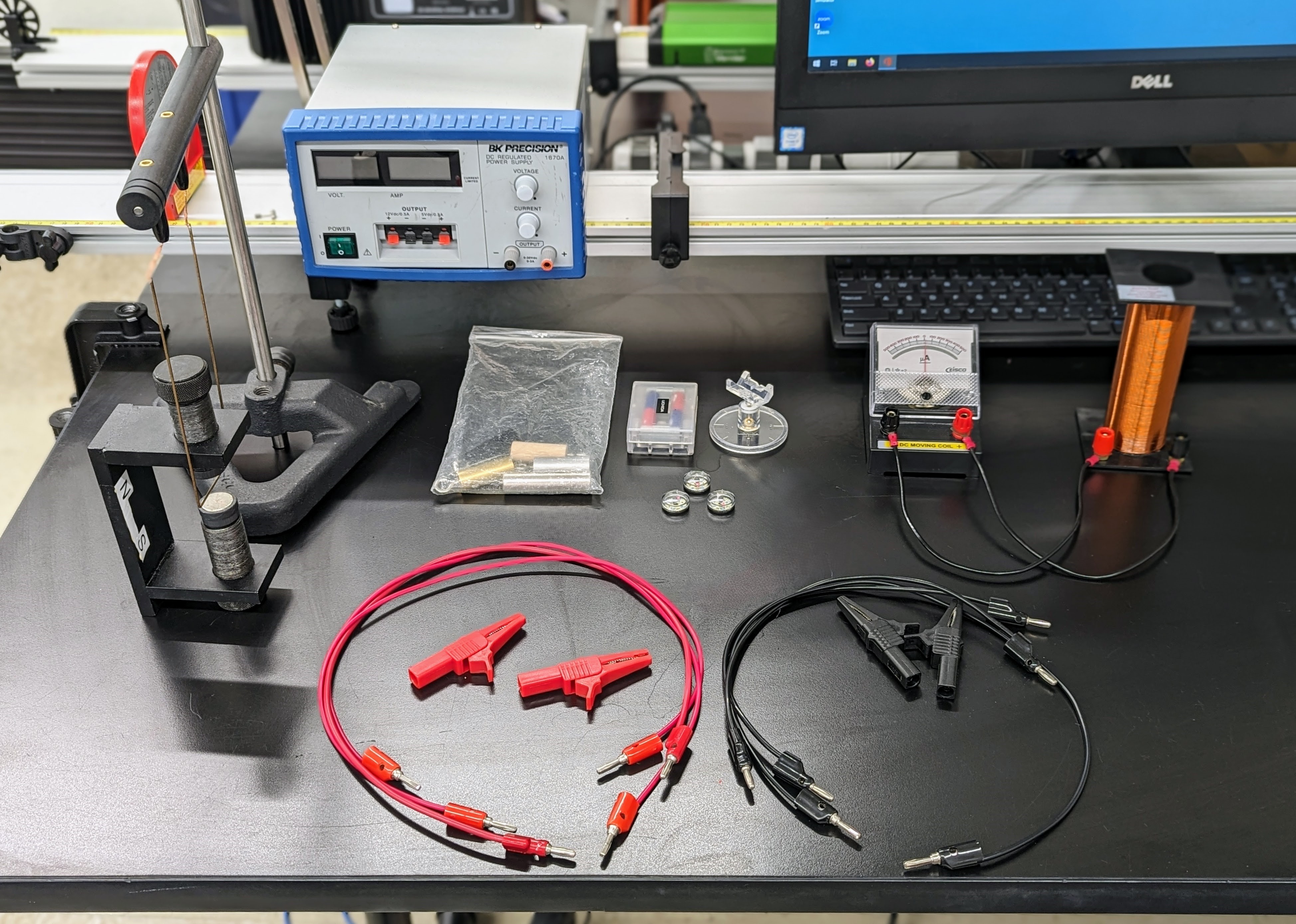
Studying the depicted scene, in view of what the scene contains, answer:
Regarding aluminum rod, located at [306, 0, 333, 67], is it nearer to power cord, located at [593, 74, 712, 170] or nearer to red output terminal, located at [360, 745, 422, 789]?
power cord, located at [593, 74, 712, 170]

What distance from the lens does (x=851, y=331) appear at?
4.36 ft

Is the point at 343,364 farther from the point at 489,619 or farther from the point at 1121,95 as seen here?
the point at 1121,95

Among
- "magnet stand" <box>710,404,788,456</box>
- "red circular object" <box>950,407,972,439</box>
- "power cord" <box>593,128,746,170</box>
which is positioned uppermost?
"power cord" <box>593,128,746,170</box>

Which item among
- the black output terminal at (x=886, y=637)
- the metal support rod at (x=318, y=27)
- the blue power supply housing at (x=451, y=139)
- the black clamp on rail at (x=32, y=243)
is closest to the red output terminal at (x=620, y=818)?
the black output terminal at (x=886, y=637)

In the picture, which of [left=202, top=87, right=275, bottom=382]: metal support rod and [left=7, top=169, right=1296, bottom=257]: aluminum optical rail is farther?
[left=7, top=169, right=1296, bottom=257]: aluminum optical rail

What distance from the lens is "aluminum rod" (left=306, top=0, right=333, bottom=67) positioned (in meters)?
1.41

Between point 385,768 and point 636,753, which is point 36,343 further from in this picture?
point 636,753

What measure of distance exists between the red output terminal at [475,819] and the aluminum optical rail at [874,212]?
0.69 meters

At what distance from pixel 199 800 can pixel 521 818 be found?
252 mm

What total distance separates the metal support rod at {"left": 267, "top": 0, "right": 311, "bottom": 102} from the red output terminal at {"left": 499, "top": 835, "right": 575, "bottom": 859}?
95 centimetres

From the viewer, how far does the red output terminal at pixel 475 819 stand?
84 centimetres

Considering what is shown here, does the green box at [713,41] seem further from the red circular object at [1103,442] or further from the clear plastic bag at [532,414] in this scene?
the red circular object at [1103,442]

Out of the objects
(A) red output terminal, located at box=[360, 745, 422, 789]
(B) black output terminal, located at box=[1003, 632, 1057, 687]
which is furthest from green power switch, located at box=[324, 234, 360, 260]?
(B) black output terminal, located at box=[1003, 632, 1057, 687]

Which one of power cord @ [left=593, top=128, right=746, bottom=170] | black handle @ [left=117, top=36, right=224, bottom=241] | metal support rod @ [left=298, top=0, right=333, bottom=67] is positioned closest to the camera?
black handle @ [left=117, top=36, right=224, bottom=241]
